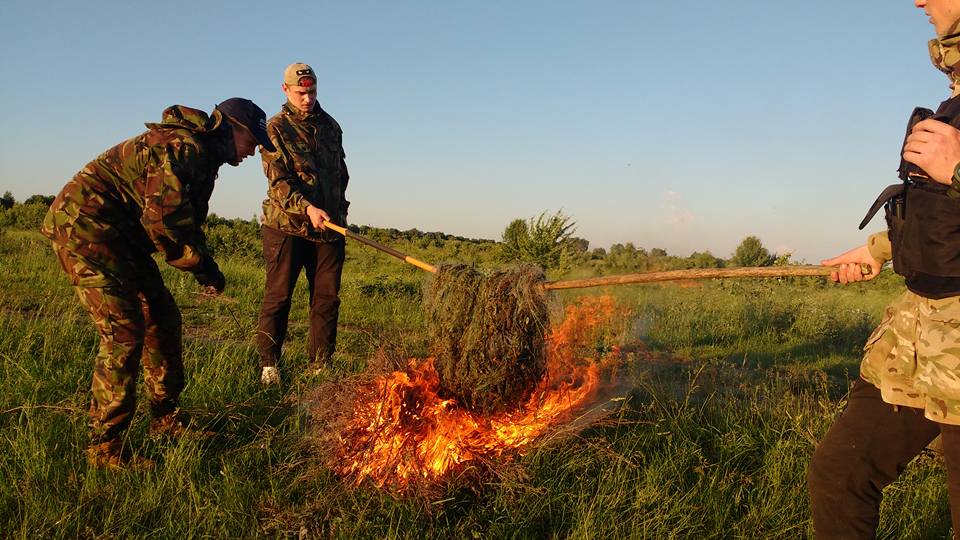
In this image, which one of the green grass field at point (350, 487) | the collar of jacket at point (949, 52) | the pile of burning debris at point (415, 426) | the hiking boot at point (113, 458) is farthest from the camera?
the pile of burning debris at point (415, 426)

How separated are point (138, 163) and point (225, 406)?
1.68 m

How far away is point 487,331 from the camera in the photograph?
143 inches

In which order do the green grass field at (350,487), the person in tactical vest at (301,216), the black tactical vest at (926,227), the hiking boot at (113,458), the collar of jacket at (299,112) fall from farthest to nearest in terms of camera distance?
the collar of jacket at (299,112) < the person in tactical vest at (301,216) < the hiking boot at (113,458) < the green grass field at (350,487) < the black tactical vest at (926,227)

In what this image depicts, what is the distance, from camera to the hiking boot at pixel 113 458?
3.36 metres

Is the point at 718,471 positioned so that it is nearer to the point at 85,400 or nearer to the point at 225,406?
the point at 225,406

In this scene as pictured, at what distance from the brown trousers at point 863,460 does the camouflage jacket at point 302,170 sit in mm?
4140

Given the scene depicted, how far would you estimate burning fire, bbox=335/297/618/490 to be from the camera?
3.47 metres

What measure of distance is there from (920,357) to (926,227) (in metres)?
0.47

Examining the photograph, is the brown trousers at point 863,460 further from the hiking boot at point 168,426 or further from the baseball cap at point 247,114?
the baseball cap at point 247,114

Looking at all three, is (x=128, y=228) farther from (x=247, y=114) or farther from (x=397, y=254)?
(x=397, y=254)

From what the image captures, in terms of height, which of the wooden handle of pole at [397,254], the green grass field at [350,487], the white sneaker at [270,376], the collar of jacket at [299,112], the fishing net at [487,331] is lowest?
the green grass field at [350,487]

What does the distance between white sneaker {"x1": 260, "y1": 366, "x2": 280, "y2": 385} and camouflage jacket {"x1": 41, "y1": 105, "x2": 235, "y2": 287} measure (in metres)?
1.38

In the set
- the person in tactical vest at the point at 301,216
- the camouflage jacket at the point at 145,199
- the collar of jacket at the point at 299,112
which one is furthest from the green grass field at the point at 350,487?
the collar of jacket at the point at 299,112

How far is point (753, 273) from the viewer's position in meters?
2.79
